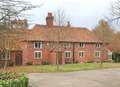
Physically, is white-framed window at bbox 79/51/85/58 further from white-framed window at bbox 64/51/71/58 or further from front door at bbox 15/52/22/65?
front door at bbox 15/52/22/65

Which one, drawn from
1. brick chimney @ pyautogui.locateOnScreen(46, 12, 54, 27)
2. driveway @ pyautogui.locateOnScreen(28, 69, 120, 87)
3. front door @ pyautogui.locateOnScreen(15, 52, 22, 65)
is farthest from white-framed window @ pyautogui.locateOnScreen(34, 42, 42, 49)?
driveway @ pyautogui.locateOnScreen(28, 69, 120, 87)

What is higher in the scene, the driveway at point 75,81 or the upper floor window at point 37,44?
the upper floor window at point 37,44

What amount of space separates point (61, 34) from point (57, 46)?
6.93 feet

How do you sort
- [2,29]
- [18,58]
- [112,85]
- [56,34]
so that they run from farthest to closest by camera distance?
[18,58] < [56,34] < [112,85] < [2,29]

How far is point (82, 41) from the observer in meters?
68.0

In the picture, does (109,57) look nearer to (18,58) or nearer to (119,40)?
(119,40)

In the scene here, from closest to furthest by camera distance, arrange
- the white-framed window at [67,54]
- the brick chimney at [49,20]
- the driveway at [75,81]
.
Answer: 1. the driveway at [75,81]
2. the brick chimney at [49,20]
3. the white-framed window at [67,54]

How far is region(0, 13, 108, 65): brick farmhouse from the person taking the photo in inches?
2442

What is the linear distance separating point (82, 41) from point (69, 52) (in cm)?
333

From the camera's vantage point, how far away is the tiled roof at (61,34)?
59312 mm

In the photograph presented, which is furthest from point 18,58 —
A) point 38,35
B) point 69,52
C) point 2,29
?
point 2,29

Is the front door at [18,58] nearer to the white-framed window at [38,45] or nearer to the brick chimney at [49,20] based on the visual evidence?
the white-framed window at [38,45]

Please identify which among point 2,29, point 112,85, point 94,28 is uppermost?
point 94,28

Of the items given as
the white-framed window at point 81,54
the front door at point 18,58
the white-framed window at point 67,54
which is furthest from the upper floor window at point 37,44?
the white-framed window at point 81,54
